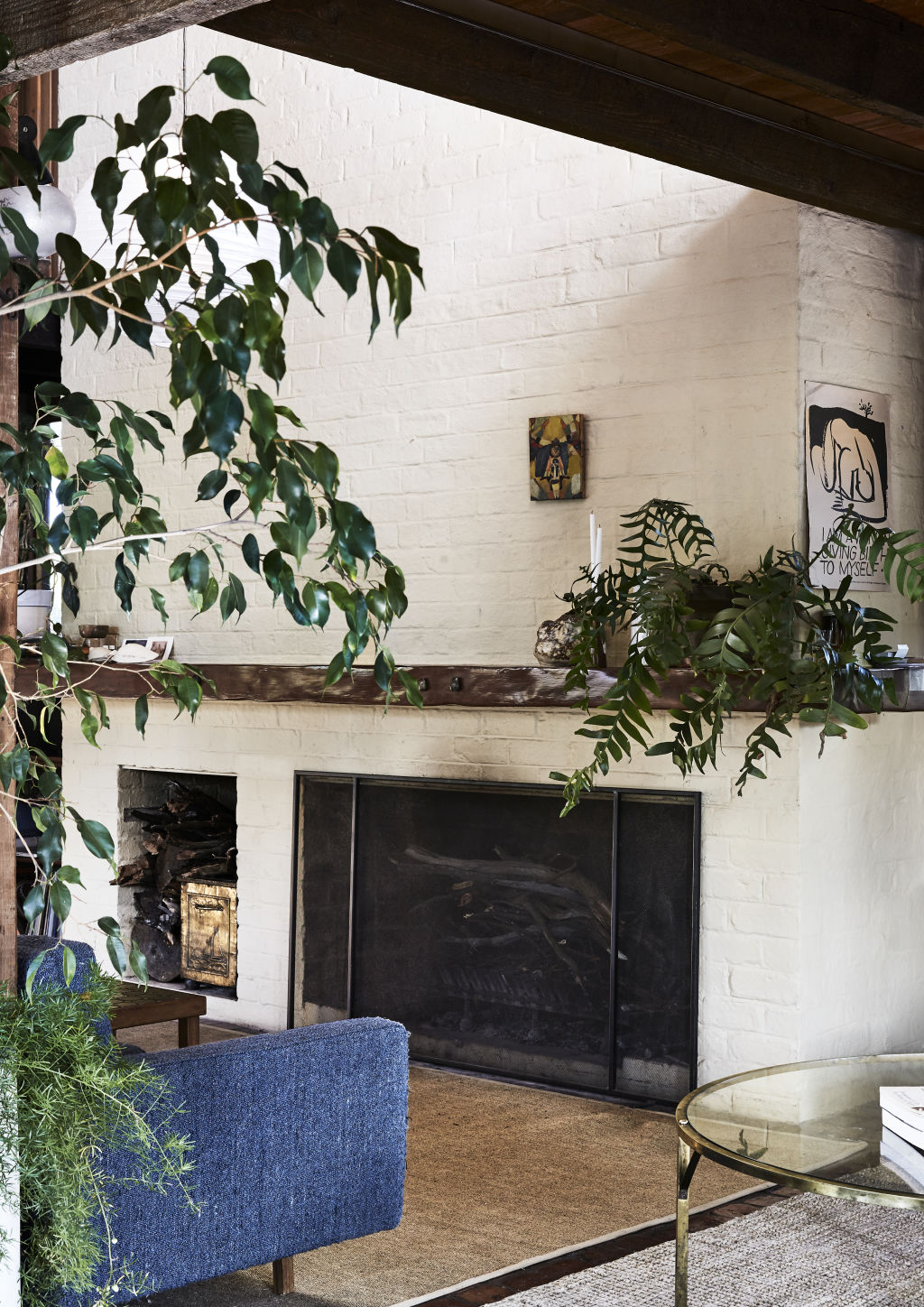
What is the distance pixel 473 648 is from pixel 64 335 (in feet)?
8.27

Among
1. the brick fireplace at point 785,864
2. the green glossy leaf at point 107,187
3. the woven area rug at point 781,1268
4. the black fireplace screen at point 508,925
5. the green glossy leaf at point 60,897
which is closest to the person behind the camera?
the green glossy leaf at point 107,187

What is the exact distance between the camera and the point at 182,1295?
294 centimetres

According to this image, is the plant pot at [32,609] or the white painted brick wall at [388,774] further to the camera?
the plant pot at [32,609]

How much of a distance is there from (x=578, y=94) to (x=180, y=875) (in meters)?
3.31

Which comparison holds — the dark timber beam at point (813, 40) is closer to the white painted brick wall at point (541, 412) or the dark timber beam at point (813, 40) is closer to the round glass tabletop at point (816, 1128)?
the white painted brick wall at point (541, 412)

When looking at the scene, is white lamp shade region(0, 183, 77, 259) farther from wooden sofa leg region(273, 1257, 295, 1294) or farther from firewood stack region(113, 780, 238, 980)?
firewood stack region(113, 780, 238, 980)

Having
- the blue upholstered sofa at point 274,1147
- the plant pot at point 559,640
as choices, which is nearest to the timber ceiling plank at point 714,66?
the plant pot at point 559,640

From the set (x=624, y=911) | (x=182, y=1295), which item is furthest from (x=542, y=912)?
(x=182, y=1295)

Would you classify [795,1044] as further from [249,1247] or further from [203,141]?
[203,141]

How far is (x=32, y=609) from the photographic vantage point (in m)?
6.50

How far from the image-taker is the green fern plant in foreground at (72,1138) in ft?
6.81

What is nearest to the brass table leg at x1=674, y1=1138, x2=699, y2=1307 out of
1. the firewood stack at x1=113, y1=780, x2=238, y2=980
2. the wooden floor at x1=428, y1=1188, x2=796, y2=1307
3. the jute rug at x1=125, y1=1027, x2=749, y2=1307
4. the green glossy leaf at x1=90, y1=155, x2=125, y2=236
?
the wooden floor at x1=428, y1=1188, x2=796, y2=1307

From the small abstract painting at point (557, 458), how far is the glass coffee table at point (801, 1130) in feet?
6.50

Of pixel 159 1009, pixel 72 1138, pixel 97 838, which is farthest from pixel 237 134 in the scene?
pixel 159 1009
